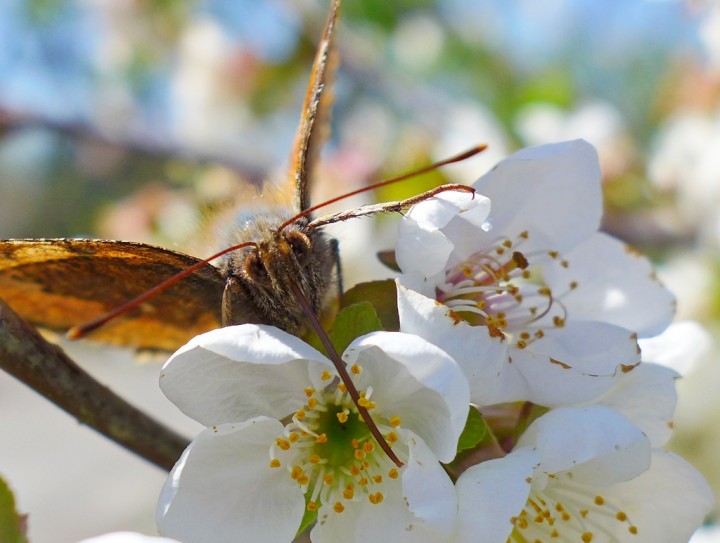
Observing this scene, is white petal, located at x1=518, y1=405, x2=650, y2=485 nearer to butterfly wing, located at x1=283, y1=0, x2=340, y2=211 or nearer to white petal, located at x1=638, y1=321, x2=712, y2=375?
white petal, located at x1=638, y1=321, x2=712, y2=375

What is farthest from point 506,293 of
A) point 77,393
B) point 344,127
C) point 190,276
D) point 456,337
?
point 344,127

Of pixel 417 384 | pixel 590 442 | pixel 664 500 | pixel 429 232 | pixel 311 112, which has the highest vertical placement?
pixel 311 112

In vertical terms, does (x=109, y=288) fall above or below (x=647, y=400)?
above

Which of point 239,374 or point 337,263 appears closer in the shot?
point 239,374

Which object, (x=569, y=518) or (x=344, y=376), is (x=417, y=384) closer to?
(x=344, y=376)

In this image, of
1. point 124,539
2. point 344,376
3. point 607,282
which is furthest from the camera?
point 607,282

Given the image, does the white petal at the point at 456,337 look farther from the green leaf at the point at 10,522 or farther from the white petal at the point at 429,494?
the green leaf at the point at 10,522

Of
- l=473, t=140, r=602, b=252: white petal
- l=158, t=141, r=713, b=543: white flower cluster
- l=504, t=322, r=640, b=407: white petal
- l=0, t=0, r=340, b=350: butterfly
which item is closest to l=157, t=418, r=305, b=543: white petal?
l=158, t=141, r=713, b=543: white flower cluster
